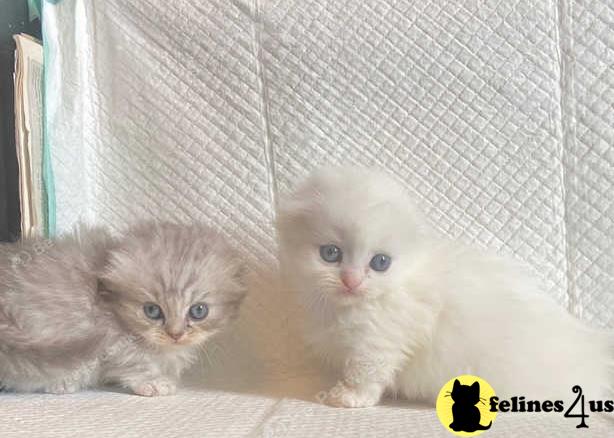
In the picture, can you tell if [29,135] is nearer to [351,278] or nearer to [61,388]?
[61,388]

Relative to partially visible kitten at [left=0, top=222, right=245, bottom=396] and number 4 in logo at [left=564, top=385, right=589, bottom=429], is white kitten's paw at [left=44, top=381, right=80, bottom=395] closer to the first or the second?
partially visible kitten at [left=0, top=222, right=245, bottom=396]

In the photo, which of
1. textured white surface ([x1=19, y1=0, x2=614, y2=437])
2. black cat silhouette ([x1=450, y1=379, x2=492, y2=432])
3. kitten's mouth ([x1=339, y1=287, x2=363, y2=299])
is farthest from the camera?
textured white surface ([x1=19, y1=0, x2=614, y2=437])

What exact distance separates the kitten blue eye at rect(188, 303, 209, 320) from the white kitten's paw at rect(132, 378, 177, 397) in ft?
0.44

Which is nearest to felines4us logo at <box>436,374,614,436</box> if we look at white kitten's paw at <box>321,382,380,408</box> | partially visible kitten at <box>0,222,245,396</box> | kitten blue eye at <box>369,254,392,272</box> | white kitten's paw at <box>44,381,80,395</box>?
white kitten's paw at <box>321,382,380,408</box>

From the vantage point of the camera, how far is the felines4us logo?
1010mm

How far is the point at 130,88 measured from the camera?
157cm

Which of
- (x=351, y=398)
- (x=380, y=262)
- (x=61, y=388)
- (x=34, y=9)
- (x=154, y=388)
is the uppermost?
(x=380, y=262)

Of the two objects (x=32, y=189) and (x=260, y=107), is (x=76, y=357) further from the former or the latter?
(x=260, y=107)

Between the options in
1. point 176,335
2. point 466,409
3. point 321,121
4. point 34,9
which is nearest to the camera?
point 466,409

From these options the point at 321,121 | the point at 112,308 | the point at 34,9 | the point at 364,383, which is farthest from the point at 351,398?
the point at 34,9

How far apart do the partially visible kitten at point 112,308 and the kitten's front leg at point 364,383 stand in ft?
0.86

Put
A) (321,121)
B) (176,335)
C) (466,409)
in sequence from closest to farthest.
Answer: (466,409), (176,335), (321,121)

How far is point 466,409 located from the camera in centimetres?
103

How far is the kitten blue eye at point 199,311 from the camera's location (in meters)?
1.20
